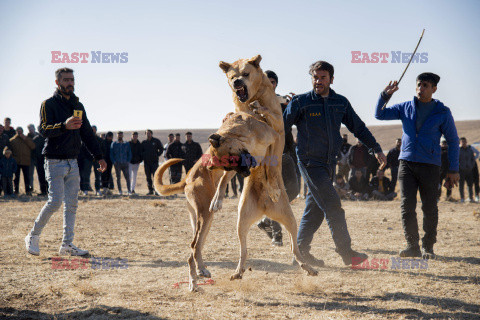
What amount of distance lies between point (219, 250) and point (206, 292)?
220cm

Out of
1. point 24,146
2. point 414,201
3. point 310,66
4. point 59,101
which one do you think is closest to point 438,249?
point 414,201

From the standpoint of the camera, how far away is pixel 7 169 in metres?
14.2

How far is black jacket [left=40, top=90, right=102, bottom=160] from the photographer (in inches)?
225

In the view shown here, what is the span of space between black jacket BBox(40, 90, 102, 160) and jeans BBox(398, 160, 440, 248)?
5.04 meters

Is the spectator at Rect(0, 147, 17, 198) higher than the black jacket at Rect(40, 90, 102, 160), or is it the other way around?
the black jacket at Rect(40, 90, 102, 160)

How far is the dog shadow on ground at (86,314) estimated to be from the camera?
3.71 meters

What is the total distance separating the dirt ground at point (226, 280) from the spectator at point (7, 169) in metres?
6.65

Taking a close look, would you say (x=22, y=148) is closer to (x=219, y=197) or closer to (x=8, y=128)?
(x=8, y=128)

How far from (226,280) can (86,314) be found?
1.67m

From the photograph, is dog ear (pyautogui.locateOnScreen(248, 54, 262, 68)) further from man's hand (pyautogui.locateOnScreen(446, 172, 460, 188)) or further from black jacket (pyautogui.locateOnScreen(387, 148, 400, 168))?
black jacket (pyautogui.locateOnScreen(387, 148, 400, 168))

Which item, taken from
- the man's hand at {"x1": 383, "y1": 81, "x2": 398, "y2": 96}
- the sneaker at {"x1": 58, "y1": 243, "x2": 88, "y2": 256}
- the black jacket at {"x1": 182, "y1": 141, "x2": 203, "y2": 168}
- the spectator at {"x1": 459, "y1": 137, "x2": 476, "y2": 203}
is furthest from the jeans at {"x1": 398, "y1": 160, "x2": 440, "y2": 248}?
the black jacket at {"x1": 182, "y1": 141, "x2": 203, "y2": 168}

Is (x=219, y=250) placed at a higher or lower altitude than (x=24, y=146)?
lower

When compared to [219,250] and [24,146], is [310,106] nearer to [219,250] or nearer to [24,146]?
[219,250]

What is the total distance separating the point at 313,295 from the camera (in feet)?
14.1
